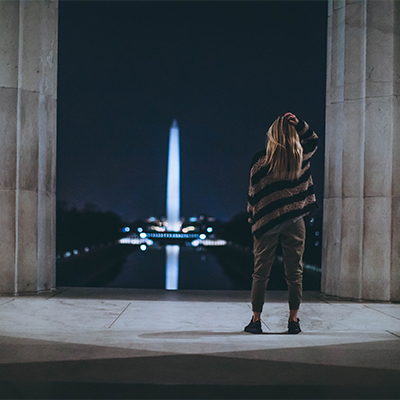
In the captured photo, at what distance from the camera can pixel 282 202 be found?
4.18 m

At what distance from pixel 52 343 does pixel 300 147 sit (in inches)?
108

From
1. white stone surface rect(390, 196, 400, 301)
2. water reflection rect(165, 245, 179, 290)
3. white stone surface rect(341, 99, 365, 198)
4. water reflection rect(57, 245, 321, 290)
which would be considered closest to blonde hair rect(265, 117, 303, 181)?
white stone surface rect(341, 99, 365, 198)

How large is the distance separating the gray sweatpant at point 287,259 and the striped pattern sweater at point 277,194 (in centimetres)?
12

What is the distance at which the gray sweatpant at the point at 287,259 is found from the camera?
420cm

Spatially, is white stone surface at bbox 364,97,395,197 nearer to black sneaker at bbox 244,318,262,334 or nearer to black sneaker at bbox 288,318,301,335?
black sneaker at bbox 288,318,301,335

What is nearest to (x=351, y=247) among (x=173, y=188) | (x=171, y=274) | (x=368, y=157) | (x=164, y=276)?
(x=368, y=157)

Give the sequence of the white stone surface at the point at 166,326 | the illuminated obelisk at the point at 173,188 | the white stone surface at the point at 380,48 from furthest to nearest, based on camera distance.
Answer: the illuminated obelisk at the point at 173,188 < the white stone surface at the point at 380,48 < the white stone surface at the point at 166,326

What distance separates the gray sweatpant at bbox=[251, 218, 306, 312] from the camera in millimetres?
4203

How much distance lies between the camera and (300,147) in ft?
13.8

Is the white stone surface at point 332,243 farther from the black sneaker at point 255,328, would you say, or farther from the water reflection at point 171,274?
the water reflection at point 171,274

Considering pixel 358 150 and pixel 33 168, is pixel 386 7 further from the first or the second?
pixel 33 168

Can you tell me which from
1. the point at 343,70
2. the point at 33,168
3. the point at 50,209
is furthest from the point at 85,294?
the point at 343,70

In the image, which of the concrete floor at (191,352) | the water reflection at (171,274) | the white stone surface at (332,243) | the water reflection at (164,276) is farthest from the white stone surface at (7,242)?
the white stone surface at (332,243)

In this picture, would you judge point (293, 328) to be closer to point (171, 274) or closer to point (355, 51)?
point (355, 51)
